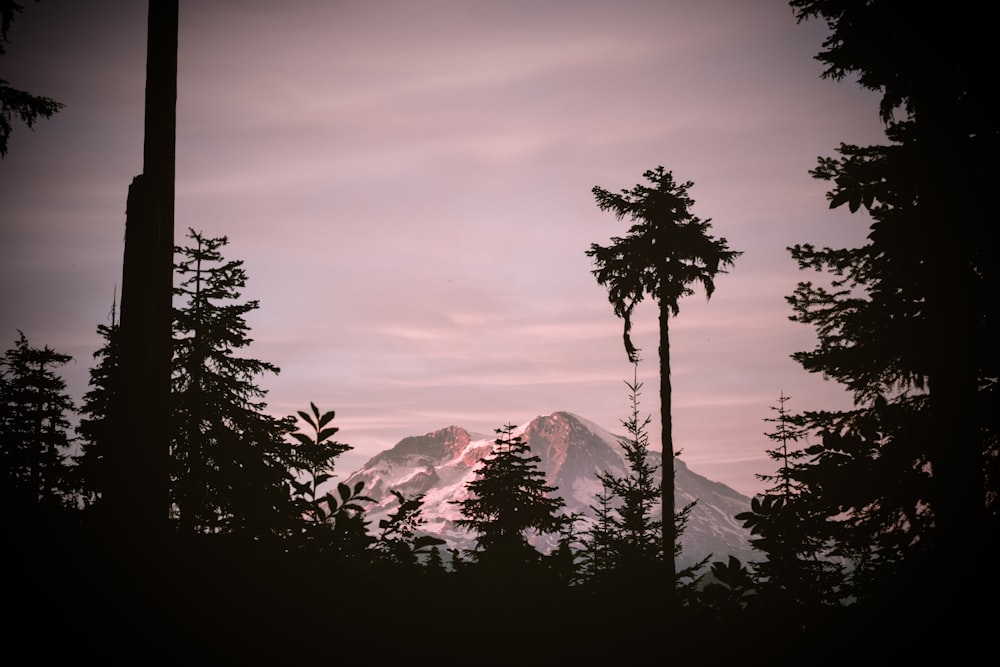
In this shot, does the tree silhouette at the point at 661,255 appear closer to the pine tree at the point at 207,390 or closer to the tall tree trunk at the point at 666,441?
the tall tree trunk at the point at 666,441

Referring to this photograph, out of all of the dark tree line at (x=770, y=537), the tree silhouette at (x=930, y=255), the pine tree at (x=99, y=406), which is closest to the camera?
the dark tree line at (x=770, y=537)

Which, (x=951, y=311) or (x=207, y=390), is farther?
(x=207, y=390)

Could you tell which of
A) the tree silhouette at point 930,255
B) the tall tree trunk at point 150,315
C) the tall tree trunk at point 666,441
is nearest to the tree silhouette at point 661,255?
the tall tree trunk at point 666,441

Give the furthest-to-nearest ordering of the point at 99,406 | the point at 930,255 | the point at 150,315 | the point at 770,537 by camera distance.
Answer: the point at 99,406, the point at 930,255, the point at 150,315, the point at 770,537

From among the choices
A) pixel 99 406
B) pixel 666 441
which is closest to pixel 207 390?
pixel 99 406

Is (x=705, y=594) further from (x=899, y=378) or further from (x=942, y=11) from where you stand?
(x=899, y=378)

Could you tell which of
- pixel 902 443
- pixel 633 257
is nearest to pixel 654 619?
pixel 902 443

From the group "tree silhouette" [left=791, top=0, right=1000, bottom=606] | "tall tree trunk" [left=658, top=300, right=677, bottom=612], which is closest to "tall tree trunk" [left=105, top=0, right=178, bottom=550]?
"tree silhouette" [left=791, top=0, right=1000, bottom=606]

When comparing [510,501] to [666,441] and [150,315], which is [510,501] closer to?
[666,441]

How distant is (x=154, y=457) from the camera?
4578 millimetres

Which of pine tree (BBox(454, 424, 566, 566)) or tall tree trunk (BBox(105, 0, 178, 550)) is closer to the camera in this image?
tall tree trunk (BBox(105, 0, 178, 550))

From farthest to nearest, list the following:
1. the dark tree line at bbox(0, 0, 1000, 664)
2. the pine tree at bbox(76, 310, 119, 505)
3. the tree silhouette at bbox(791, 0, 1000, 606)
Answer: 1. the pine tree at bbox(76, 310, 119, 505)
2. the tree silhouette at bbox(791, 0, 1000, 606)
3. the dark tree line at bbox(0, 0, 1000, 664)

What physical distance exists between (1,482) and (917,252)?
1173 centimetres

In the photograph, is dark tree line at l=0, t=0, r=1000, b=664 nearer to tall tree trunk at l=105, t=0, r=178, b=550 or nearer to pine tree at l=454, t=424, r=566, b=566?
tall tree trunk at l=105, t=0, r=178, b=550
